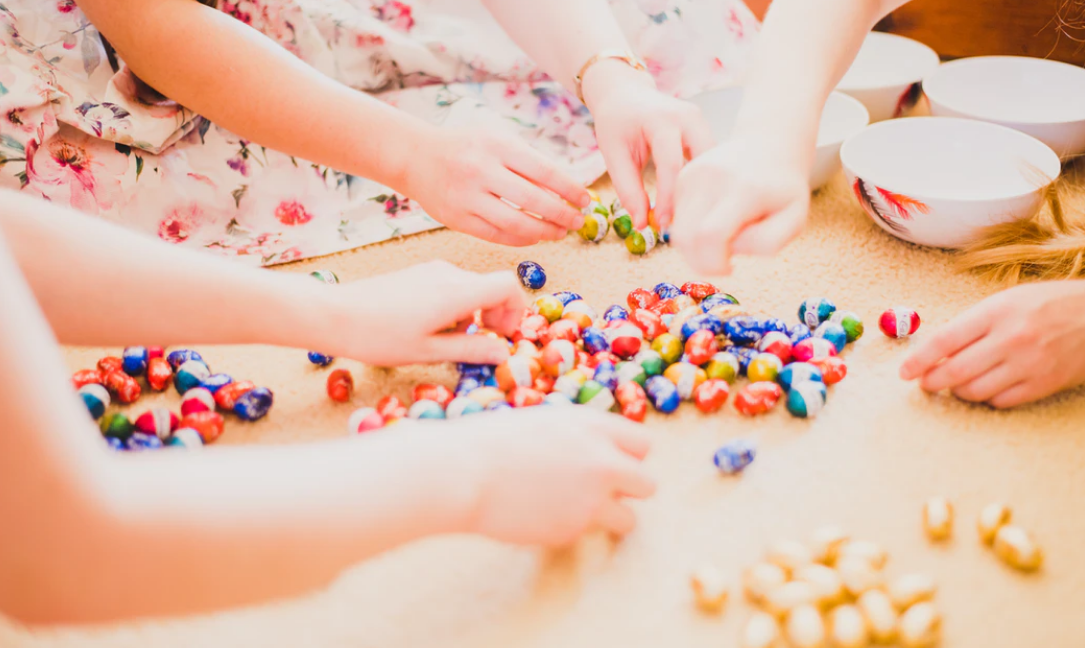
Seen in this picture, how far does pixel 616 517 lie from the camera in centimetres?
74

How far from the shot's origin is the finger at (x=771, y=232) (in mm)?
830

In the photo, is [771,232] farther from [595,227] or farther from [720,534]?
[595,227]

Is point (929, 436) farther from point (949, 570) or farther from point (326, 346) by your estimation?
point (326, 346)

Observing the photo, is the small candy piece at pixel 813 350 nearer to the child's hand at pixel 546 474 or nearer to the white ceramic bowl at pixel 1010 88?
the child's hand at pixel 546 474

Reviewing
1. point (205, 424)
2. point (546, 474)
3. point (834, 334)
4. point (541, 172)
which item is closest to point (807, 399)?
point (834, 334)

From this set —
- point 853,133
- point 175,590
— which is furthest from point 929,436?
point 175,590

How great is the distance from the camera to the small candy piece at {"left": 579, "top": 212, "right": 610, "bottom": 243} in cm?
128

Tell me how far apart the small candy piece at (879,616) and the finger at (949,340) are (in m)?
0.31

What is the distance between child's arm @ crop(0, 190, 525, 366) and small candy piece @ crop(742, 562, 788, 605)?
391 millimetres

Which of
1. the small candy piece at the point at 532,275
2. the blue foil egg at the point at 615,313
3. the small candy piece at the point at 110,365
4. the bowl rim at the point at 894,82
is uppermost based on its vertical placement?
the bowl rim at the point at 894,82

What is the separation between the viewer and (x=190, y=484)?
0.55 metres

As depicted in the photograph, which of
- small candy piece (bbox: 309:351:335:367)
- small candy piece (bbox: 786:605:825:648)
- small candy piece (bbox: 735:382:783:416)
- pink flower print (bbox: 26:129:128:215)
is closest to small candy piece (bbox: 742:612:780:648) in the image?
small candy piece (bbox: 786:605:825:648)

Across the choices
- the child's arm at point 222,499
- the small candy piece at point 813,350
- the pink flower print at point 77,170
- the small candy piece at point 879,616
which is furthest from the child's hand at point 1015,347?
the pink flower print at point 77,170

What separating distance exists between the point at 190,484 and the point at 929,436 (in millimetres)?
752
